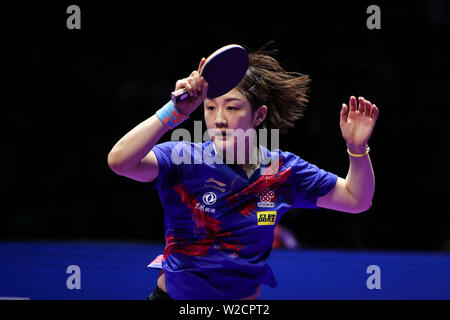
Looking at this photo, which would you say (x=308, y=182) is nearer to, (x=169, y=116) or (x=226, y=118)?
(x=226, y=118)

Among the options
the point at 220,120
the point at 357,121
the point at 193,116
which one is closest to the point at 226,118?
the point at 220,120

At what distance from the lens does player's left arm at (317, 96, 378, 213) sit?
185 centimetres

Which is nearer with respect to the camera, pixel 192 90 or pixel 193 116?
pixel 192 90

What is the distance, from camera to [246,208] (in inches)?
72.4

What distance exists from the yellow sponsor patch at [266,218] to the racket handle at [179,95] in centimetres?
53

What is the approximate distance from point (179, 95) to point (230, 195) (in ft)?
1.48

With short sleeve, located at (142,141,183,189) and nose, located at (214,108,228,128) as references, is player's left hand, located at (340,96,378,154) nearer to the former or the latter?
nose, located at (214,108,228,128)

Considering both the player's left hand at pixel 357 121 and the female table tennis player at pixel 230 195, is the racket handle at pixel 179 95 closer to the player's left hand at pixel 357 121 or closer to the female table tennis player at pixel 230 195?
the female table tennis player at pixel 230 195

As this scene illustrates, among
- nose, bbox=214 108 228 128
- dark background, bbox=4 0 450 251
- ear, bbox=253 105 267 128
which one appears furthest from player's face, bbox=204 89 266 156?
dark background, bbox=4 0 450 251

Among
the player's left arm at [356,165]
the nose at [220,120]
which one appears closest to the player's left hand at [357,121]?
the player's left arm at [356,165]

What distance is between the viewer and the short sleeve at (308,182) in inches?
78.2

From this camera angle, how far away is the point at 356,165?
191 centimetres

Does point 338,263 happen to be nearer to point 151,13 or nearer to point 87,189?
point 87,189
